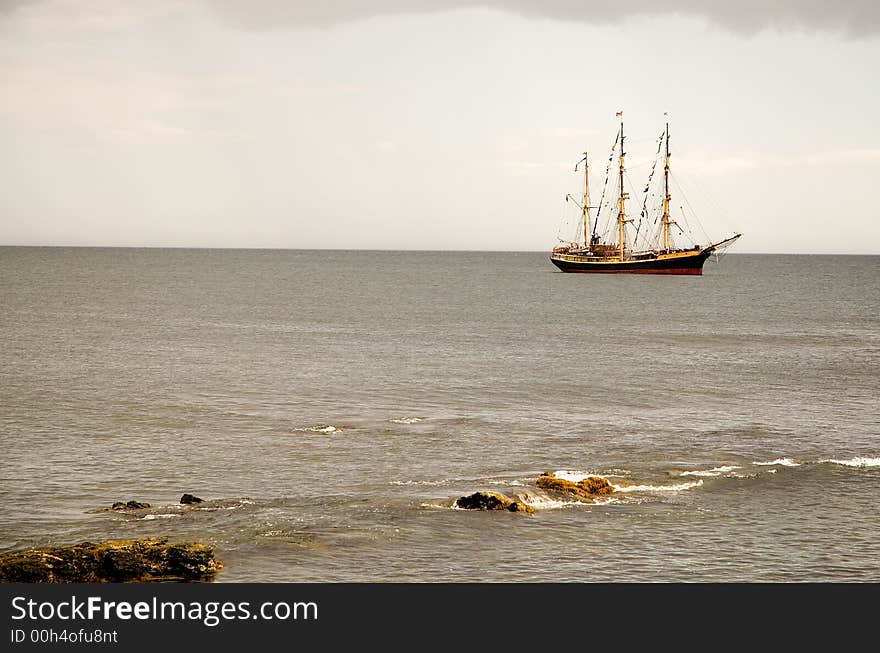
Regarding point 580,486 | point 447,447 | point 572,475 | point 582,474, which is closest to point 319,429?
point 447,447

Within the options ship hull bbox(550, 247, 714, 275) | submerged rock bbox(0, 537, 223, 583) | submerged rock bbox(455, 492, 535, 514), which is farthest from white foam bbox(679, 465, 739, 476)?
ship hull bbox(550, 247, 714, 275)

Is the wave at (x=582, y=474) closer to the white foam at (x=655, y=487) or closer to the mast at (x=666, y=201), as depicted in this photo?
the white foam at (x=655, y=487)

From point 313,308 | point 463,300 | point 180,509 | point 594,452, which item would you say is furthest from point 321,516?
point 463,300

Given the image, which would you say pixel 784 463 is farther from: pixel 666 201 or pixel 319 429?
pixel 666 201

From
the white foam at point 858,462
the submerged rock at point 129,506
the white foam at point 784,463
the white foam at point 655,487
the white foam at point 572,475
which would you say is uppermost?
the submerged rock at point 129,506

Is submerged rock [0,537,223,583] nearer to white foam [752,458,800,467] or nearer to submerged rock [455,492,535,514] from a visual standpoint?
submerged rock [455,492,535,514]

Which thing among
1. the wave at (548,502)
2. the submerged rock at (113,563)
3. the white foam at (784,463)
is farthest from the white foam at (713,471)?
the submerged rock at (113,563)

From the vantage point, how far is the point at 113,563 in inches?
896

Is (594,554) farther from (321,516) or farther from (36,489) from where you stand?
(36,489)

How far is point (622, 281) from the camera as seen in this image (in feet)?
597

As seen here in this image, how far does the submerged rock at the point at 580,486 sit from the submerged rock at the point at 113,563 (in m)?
11.9

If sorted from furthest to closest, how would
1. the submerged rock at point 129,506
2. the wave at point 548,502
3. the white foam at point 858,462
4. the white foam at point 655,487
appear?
1. the white foam at point 858,462
2. the white foam at point 655,487
3. the wave at point 548,502
4. the submerged rock at point 129,506

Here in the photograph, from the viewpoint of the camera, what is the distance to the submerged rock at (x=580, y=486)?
103ft
